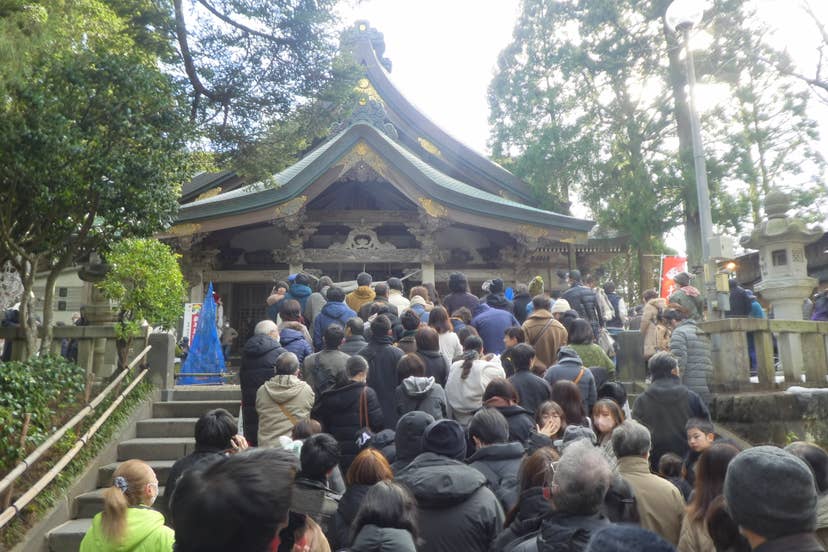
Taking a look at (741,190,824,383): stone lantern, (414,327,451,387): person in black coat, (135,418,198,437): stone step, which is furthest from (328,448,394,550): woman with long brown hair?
(741,190,824,383): stone lantern

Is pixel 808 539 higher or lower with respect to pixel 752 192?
lower

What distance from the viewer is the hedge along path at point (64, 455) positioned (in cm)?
460

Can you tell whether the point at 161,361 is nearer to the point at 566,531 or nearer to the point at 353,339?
the point at 353,339

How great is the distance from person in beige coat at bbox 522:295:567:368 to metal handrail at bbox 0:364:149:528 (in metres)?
4.04

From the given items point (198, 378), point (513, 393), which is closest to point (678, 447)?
point (513, 393)

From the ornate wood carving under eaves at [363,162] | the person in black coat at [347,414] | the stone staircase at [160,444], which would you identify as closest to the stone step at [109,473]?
the stone staircase at [160,444]

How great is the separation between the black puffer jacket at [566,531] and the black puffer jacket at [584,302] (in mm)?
5711

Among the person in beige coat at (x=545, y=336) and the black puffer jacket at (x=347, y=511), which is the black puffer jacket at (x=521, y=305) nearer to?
the person in beige coat at (x=545, y=336)

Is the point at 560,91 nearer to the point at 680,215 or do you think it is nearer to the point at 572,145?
the point at 572,145

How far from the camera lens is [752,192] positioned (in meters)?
18.3

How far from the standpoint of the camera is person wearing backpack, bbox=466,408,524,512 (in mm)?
3303

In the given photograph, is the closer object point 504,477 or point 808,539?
point 808,539

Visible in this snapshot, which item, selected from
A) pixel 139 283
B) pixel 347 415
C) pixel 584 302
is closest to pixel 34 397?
pixel 139 283

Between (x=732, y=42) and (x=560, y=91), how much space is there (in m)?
4.23
